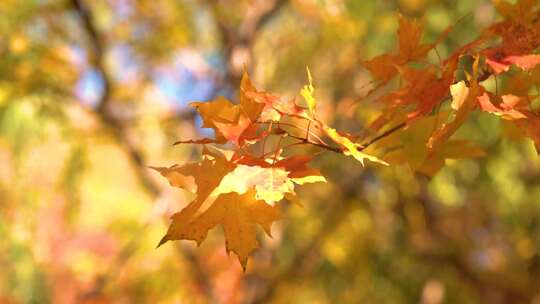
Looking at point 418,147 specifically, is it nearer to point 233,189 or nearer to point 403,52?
point 403,52

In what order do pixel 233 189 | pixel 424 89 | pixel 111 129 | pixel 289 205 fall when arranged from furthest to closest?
1. pixel 289 205
2. pixel 111 129
3. pixel 424 89
4. pixel 233 189

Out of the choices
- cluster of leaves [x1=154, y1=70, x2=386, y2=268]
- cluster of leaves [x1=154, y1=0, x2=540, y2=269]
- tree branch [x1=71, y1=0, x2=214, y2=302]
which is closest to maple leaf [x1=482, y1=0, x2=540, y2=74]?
cluster of leaves [x1=154, y1=0, x2=540, y2=269]

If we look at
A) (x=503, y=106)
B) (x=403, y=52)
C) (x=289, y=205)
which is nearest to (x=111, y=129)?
(x=289, y=205)

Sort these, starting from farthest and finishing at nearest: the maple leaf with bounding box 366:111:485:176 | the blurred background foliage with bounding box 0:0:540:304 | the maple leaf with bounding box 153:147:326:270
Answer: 1. the blurred background foliage with bounding box 0:0:540:304
2. the maple leaf with bounding box 366:111:485:176
3. the maple leaf with bounding box 153:147:326:270

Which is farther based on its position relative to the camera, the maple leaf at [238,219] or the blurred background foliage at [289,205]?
the blurred background foliage at [289,205]

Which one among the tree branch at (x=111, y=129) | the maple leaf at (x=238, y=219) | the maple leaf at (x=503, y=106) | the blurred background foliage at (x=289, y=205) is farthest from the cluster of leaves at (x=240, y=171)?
the tree branch at (x=111, y=129)

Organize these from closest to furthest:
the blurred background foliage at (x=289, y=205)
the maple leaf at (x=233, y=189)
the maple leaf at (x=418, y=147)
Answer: the maple leaf at (x=233, y=189)
the maple leaf at (x=418, y=147)
the blurred background foliage at (x=289, y=205)

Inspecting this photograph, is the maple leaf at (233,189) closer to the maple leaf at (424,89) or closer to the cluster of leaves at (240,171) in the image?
the cluster of leaves at (240,171)

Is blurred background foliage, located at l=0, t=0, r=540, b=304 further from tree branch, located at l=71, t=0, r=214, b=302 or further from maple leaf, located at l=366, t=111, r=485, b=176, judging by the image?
maple leaf, located at l=366, t=111, r=485, b=176

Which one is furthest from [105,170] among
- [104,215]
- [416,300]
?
[416,300]
